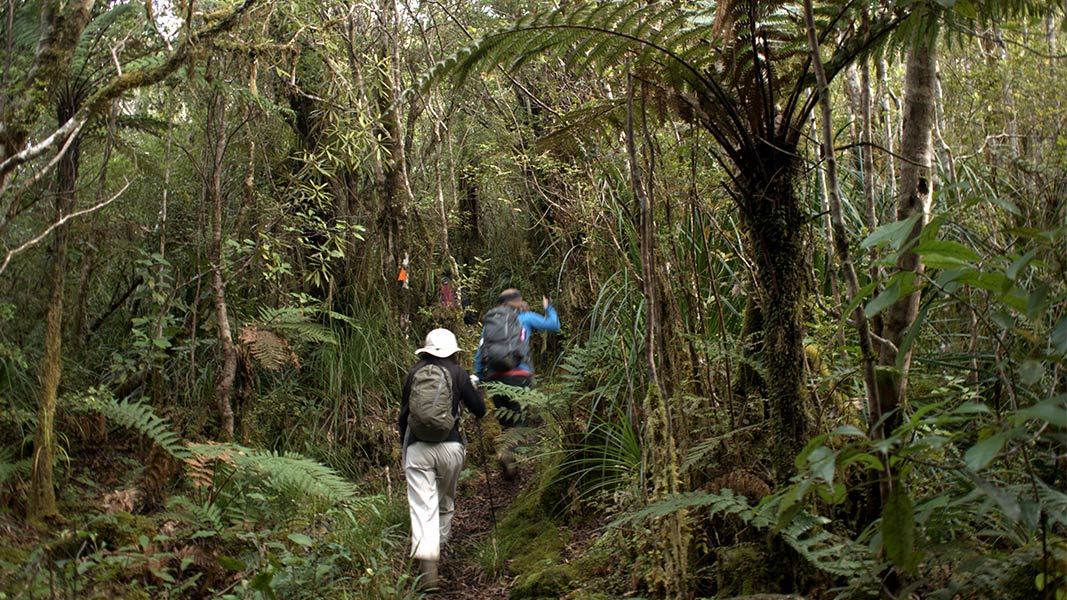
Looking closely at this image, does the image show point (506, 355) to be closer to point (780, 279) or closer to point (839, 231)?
point (780, 279)

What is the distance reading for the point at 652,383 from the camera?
4031 millimetres

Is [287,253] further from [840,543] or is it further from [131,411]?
[840,543]

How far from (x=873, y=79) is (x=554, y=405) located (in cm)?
517

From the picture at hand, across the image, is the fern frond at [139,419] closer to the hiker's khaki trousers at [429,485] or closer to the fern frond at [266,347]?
the fern frond at [266,347]

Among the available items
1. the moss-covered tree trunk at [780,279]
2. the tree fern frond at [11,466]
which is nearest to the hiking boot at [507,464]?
the tree fern frond at [11,466]

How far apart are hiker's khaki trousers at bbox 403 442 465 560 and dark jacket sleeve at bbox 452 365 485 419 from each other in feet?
1.05

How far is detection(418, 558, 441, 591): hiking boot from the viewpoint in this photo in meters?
5.54

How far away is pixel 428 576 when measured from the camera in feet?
18.3

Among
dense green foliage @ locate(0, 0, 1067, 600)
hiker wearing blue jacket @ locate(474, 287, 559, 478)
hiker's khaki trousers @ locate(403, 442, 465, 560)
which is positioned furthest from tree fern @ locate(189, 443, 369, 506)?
hiker wearing blue jacket @ locate(474, 287, 559, 478)

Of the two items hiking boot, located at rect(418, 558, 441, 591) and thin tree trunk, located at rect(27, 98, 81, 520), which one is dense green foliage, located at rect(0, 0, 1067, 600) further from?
hiking boot, located at rect(418, 558, 441, 591)

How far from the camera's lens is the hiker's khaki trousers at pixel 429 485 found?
5.80 m

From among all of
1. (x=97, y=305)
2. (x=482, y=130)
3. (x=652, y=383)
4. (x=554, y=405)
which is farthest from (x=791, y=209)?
(x=482, y=130)

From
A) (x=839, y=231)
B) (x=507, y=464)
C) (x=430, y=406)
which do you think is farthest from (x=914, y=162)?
(x=507, y=464)

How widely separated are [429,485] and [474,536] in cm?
96
